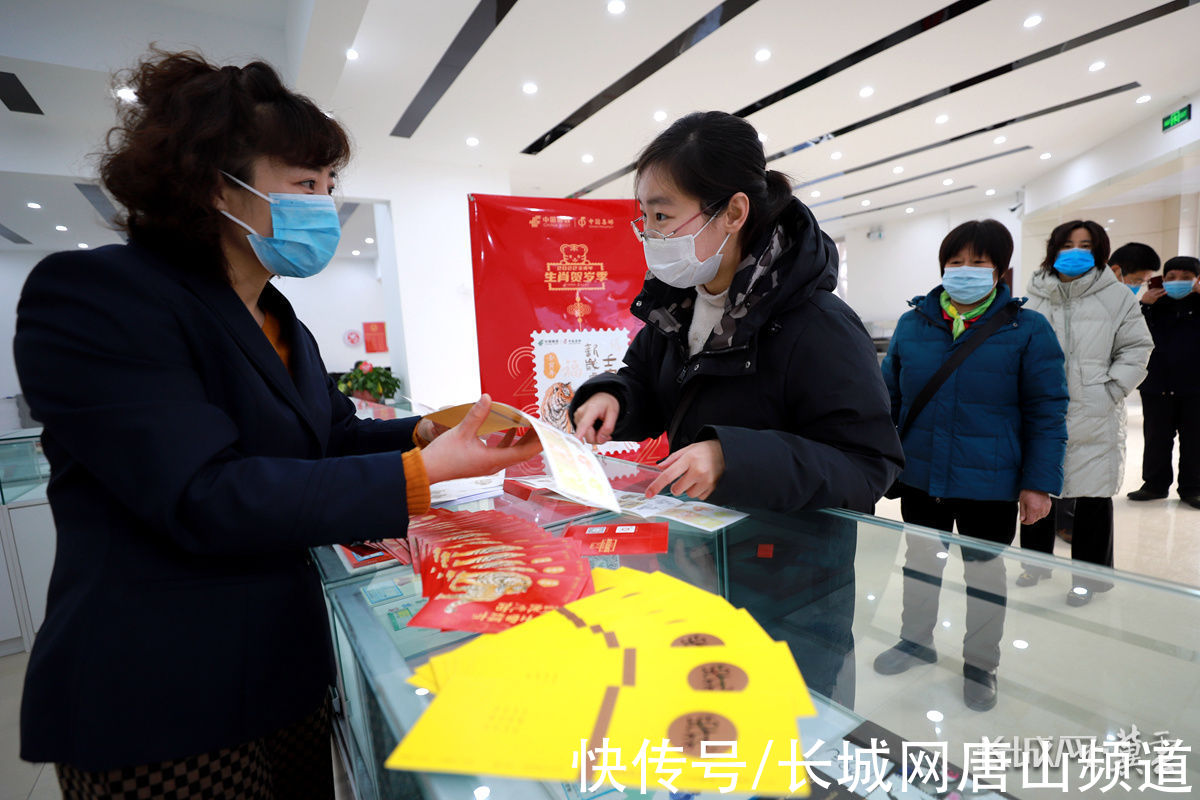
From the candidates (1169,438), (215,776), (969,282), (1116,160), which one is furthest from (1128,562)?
(1116,160)

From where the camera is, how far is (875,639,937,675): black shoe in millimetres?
815

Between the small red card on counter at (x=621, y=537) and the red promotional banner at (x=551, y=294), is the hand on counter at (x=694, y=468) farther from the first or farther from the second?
the red promotional banner at (x=551, y=294)

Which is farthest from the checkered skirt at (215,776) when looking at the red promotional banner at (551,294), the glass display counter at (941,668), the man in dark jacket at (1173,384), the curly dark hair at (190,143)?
the man in dark jacket at (1173,384)

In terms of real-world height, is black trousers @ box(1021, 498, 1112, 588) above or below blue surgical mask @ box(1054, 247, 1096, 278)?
below

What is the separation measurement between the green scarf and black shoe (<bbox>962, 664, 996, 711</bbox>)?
169 centimetres

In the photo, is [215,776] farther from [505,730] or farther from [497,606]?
[505,730]

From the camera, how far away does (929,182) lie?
1028 centimetres

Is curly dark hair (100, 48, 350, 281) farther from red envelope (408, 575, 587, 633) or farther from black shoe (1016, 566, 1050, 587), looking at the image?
black shoe (1016, 566, 1050, 587)

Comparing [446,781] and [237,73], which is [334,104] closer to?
[237,73]

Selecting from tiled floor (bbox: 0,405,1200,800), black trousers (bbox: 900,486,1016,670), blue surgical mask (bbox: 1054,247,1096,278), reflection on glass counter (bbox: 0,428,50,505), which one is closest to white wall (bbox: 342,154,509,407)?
reflection on glass counter (bbox: 0,428,50,505)

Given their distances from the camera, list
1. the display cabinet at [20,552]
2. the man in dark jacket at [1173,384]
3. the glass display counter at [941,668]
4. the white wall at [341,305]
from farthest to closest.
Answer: the white wall at [341,305], the man in dark jacket at [1173,384], the display cabinet at [20,552], the glass display counter at [941,668]

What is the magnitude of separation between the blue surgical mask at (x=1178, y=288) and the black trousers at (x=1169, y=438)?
537 millimetres

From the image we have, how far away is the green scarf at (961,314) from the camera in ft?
6.86

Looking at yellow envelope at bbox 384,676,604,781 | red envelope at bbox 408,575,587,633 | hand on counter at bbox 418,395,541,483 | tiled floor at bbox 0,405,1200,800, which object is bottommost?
tiled floor at bbox 0,405,1200,800
